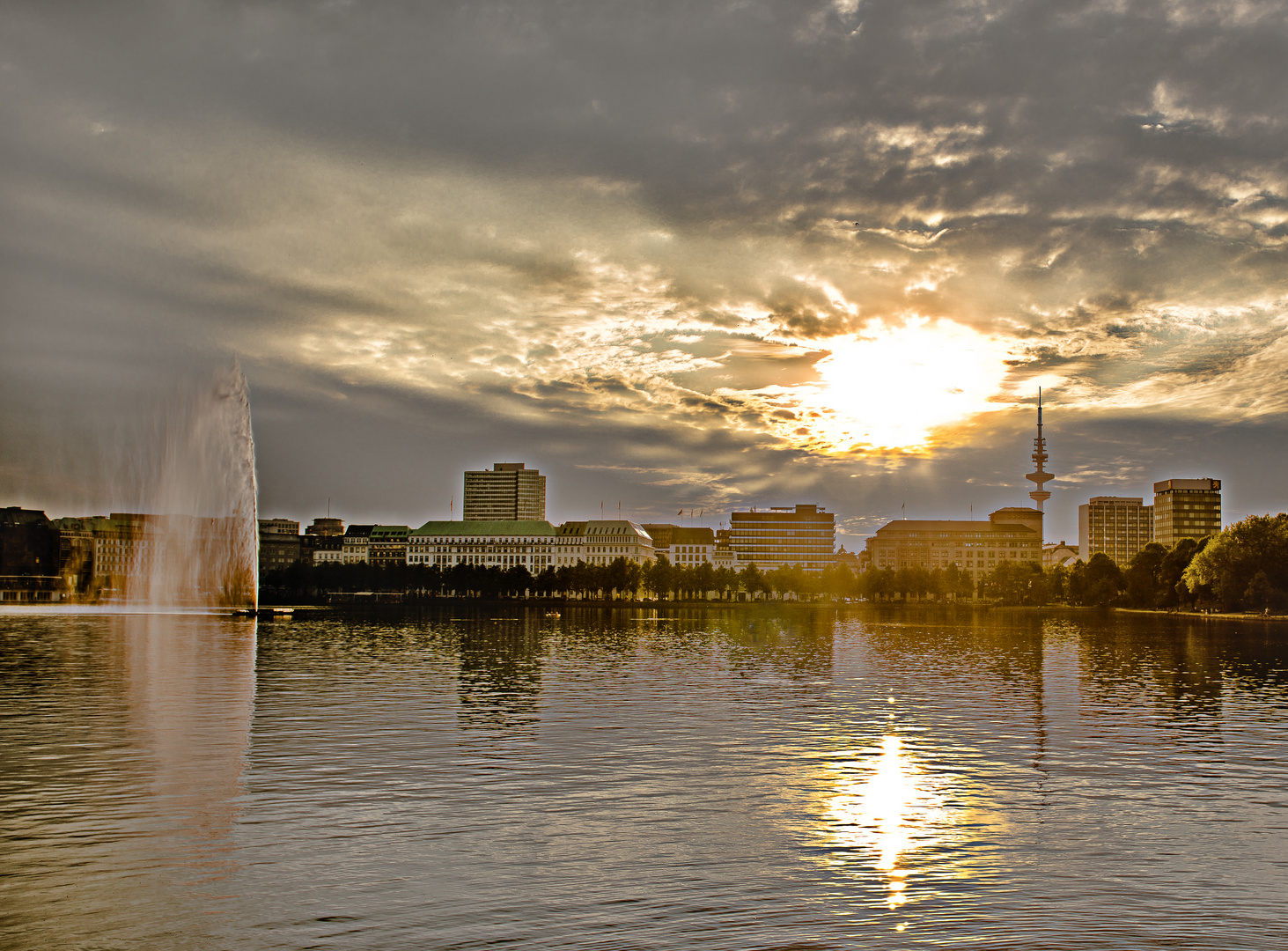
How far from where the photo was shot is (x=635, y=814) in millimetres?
24703

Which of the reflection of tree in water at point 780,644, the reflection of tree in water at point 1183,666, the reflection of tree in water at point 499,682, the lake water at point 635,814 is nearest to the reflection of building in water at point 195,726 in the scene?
the lake water at point 635,814

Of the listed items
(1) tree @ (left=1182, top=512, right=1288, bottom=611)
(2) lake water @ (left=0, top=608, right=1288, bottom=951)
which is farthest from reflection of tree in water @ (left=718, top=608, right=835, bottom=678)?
(1) tree @ (left=1182, top=512, right=1288, bottom=611)

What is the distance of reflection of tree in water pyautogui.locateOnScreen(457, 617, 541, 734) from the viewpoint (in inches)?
1606

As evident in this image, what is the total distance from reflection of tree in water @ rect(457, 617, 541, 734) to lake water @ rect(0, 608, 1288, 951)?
50cm

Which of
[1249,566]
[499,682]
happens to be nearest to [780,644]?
[499,682]

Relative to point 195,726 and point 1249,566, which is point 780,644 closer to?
point 195,726

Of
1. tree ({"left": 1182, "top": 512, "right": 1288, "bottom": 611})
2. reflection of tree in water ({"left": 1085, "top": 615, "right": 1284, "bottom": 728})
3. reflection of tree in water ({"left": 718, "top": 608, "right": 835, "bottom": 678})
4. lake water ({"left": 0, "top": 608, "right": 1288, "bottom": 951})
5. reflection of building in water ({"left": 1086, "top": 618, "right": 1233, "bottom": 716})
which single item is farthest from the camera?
tree ({"left": 1182, "top": 512, "right": 1288, "bottom": 611})

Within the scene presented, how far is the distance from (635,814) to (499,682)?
3247 centimetres

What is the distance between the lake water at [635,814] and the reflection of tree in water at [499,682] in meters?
0.50

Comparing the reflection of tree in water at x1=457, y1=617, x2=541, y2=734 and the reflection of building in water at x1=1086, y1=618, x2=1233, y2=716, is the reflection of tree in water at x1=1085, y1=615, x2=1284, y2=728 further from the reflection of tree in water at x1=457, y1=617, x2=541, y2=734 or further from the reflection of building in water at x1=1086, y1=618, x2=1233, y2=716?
the reflection of tree in water at x1=457, y1=617, x2=541, y2=734

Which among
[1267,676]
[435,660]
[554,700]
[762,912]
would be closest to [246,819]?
[762,912]

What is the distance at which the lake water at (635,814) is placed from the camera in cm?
A: 1728

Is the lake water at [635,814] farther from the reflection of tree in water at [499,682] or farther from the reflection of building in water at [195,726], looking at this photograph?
the reflection of tree in water at [499,682]

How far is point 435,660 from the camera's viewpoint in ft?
233
